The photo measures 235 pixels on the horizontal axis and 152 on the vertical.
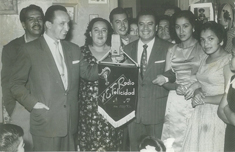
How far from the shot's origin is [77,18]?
3016mm

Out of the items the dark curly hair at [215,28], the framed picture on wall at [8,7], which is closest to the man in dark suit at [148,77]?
the dark curly hair at [215,28]

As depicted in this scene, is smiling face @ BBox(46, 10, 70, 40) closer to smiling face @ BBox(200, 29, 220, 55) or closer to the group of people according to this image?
the group of people

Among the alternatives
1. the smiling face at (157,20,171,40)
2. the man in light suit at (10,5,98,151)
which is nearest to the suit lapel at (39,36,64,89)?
the man in light suit at (10,5,98,151)

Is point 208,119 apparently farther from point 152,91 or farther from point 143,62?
point 143,62

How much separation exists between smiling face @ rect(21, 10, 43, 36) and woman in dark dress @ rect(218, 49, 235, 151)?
176 centimetres

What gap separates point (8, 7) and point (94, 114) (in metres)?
1.46

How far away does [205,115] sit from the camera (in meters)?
2.09

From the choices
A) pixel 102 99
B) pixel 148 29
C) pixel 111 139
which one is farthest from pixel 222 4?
pixel 111 139

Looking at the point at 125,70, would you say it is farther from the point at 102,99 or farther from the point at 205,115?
the point at 205,115

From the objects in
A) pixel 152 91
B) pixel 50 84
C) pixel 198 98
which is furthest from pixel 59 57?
pixel 198 98

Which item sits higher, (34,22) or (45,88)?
(34,22)

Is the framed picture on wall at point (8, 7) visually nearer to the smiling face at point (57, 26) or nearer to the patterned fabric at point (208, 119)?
the smiling face at point (57, 26)

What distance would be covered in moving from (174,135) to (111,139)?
0.58 meters

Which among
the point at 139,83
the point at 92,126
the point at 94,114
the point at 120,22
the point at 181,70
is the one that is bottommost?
the point at 92,126
